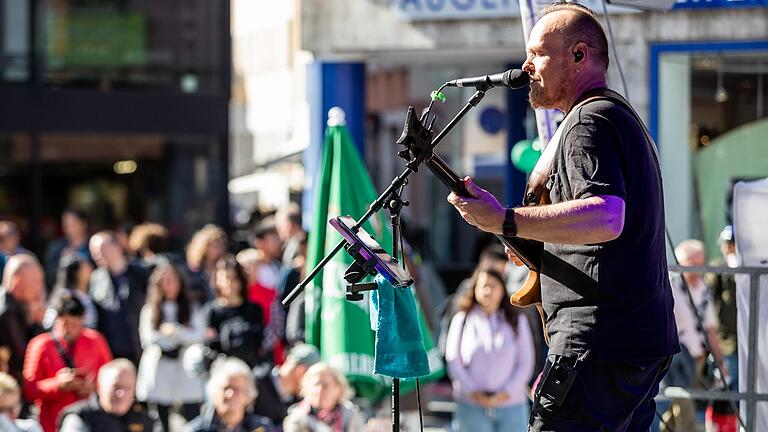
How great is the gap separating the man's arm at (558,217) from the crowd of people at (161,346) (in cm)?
416

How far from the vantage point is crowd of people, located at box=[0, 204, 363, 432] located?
7.82 m

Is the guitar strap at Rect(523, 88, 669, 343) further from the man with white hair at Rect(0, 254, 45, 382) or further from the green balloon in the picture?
the green balloon

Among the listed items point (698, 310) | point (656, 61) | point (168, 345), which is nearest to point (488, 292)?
point (698, 310)

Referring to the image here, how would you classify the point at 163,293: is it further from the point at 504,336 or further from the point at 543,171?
the point at 543,171

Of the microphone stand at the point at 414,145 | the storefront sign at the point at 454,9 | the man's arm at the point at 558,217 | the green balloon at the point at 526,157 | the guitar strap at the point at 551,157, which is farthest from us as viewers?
the storefront sign at the point at 454,9

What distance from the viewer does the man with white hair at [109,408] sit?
7.89 metres

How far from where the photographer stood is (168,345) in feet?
32.0

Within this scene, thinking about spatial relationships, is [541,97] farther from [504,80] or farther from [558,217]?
[558,217]

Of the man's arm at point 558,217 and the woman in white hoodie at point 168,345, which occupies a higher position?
the man's arm at point 558,217

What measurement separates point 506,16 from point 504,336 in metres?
3.89

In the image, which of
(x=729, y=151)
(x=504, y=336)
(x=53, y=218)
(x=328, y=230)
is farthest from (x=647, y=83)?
(x=53, y=218)

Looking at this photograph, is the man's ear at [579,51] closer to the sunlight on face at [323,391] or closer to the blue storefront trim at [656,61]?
the sunlight on face at [323,391]

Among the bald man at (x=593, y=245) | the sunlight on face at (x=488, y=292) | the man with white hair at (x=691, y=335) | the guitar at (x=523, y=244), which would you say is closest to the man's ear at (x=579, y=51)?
the bald man at (x=593, y=245)

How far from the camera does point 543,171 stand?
12.6ft
